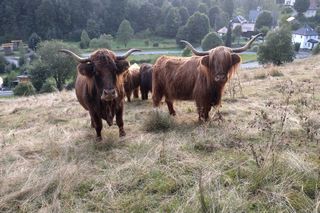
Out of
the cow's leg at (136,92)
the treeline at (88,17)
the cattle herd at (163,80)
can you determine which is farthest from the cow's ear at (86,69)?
the treeline at (88,17)

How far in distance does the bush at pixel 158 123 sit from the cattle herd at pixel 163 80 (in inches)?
16.8

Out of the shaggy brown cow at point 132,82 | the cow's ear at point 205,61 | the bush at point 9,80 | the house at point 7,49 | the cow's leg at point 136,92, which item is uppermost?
the cow's ear at point 205,61

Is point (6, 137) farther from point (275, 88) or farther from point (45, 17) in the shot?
point (45, 17)

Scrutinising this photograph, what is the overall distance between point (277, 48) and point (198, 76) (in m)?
23.9

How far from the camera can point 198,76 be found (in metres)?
6.08

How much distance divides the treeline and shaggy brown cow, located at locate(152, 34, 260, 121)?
56269mm

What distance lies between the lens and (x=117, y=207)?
126 inches

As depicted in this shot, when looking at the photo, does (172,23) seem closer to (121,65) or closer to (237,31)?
(237,31)

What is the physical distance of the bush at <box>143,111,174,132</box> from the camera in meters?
5.45

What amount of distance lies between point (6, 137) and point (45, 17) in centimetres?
6489

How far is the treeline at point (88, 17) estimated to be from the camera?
65.7 meters

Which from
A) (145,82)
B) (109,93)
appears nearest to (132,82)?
(145,82)

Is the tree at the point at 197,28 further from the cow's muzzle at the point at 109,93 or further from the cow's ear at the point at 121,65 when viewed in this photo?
the cow's muzzle at the point at 109,93

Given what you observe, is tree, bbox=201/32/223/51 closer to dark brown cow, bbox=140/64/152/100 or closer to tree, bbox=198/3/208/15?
tree, bbox=198/3/208/15
